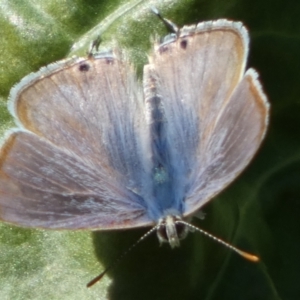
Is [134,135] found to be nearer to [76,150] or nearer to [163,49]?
[76,150]

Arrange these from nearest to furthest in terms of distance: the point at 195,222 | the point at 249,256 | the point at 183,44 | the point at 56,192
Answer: the point at 56,192
the point at 249,256
the point at 183,44
the point at 195,222

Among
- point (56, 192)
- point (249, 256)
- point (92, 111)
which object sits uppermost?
point (92, 111)

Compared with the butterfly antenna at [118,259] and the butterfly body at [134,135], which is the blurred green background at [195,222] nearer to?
the butterfly antenna at [118,259]

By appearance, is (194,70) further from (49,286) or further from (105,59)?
(49,286)

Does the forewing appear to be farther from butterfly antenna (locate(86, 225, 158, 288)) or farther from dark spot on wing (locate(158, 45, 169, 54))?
dark spot on wing (locate(158, 45, 169, 54))

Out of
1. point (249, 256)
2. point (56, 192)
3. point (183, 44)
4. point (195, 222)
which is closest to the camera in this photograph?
point (56, 192)

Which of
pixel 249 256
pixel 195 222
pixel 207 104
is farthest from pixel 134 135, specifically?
pixel 249 256
